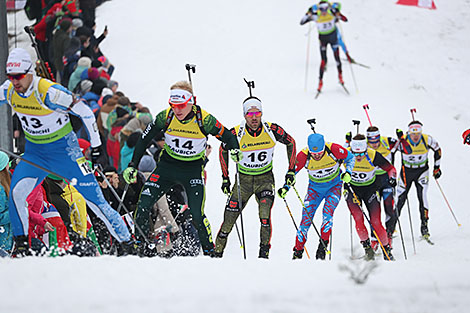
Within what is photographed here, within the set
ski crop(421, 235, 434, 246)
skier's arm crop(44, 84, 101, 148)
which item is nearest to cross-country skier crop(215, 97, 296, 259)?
skier's arm crop(44, 84, 101, 148)

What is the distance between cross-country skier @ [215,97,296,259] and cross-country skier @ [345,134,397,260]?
1.74 meters

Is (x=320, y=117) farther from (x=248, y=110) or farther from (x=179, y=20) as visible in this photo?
(x=179, y=20)

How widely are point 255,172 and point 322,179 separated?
44.6 inches

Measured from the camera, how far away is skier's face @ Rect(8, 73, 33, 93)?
4941 mm

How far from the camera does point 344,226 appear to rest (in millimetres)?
9898

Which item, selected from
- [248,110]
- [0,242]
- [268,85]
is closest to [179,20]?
[268,85]

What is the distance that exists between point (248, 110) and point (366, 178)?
2.77 meters

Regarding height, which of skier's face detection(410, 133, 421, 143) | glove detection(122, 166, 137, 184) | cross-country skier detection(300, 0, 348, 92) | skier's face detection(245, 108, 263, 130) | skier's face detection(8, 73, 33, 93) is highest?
cross-country skier detection(300, 0, 348, 92)

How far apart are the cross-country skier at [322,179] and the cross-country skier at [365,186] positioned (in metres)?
0.74

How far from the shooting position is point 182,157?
6148 millimetres

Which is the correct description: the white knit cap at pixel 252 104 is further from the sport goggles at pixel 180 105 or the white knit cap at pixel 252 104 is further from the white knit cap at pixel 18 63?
the white knit cap at pixel 18 63

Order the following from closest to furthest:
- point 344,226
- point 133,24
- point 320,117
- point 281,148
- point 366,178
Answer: point 366,178
point 344,226
point 281,148
point 320,117
point 133,24

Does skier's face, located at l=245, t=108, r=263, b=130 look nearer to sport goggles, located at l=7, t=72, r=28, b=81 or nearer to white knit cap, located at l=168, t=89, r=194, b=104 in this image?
white knit cap, located at l=168, t=89, r=194, b=104

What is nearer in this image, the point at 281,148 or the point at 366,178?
the point at 366,178
